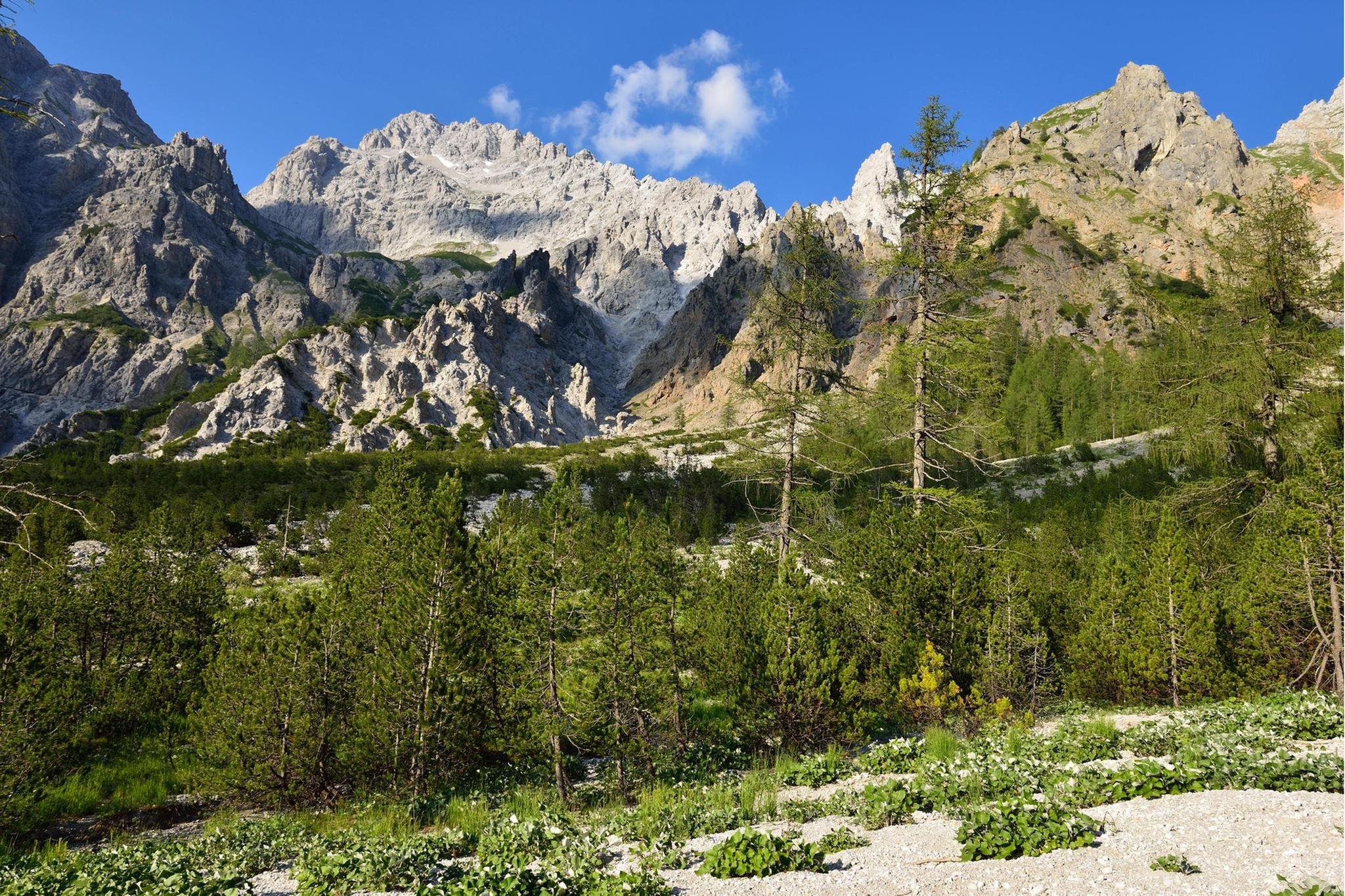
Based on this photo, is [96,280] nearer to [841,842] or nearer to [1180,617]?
[841,842]

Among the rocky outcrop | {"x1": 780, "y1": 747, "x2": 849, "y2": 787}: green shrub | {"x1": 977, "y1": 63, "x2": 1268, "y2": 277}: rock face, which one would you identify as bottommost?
{"x1": 780, "y1": 747, "x2": 849, "y2": 787}: green shrub

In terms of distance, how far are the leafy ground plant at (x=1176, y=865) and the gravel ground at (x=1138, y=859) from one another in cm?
7

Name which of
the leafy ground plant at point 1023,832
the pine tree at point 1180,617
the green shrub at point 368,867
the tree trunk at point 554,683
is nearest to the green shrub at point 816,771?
the tree trunk at point 554,683

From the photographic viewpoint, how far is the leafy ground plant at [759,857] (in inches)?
274

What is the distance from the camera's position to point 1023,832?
673 centimetres

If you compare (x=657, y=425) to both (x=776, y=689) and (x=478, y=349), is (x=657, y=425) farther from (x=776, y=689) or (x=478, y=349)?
(x=776, y=689)

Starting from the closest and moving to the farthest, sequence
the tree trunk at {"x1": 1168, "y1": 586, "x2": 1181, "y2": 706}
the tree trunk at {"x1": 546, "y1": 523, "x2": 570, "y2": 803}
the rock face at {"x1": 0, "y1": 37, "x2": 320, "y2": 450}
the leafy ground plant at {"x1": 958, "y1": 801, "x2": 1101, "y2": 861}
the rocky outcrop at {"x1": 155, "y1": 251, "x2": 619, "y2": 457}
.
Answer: the leafy ground plant at {"x1": 958, "y1": 801, "x2": 1101, "y2": 861} → the tree trunk at {"x1": 546, "y1": 523, "x2": 570, "y2": 803} → the tree trunk at {"x1": 1168, "y1": 586, "x2": 1181, "y2": 706} → the rocky outcrop at {"x1": 155, "y1": 251, "x2": 619, "y2": 457} → the rock face at {"x1": 0, "y1": 37, "x2": 320, "y2": 450}

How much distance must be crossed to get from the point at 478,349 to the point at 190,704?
5709 inches

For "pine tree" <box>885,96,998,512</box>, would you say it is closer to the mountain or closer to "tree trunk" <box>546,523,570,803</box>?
"tree trunk" <box>546,523,570,803</box>

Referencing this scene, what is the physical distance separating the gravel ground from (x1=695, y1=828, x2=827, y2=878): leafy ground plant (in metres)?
0.11

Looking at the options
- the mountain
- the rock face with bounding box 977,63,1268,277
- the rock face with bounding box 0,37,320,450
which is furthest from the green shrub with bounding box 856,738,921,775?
the rock face with bounding box 0,37,320,450

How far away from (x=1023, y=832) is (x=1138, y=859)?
1027 millimetres

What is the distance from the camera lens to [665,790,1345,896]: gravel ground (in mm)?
5652

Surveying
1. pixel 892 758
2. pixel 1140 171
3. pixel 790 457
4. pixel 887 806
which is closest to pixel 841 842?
pixel 887 806
